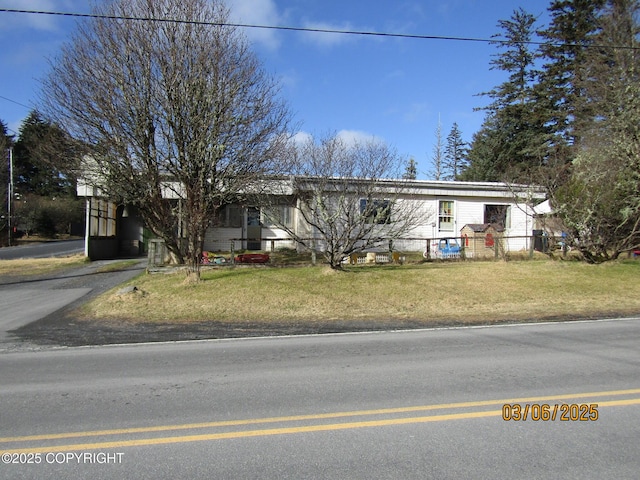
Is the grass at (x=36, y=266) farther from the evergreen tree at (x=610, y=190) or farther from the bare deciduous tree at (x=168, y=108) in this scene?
the evergreen tree at (x=610, y=190)

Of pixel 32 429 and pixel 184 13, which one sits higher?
pixel 184 13

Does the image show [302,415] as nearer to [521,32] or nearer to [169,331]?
[169,331]

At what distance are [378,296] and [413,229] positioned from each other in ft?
29.8

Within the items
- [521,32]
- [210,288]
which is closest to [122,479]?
[210,288]

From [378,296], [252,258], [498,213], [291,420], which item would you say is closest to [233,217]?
[252,258]

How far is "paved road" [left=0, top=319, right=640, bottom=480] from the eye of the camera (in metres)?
3.55

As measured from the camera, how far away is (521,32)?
44.4 metres

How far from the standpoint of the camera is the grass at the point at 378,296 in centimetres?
1130

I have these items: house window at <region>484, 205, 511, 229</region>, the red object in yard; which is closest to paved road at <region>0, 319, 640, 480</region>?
the red object in yard

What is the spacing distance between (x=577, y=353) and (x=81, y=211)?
53.8 metres

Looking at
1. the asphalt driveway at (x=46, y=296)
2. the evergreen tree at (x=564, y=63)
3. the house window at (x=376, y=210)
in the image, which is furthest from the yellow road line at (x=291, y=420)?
the evergreen tree at (x=564, y=63)

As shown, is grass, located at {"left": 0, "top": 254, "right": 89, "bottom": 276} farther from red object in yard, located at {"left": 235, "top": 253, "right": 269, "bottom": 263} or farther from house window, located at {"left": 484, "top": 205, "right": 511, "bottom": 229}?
house window, located at {"left": 484, "top": 205, "right": 511, "bottom": 229}
